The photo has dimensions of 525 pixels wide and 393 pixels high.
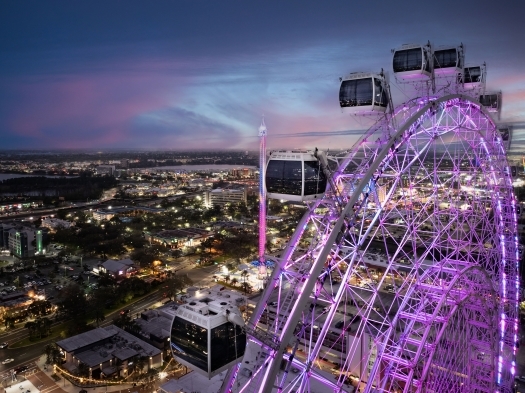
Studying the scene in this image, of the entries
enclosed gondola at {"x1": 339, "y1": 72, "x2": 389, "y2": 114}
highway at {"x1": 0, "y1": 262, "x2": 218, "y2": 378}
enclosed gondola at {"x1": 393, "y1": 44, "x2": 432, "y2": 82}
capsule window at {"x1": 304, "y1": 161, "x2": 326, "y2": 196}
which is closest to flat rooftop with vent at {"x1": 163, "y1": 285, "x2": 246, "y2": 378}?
capsule window at {"x1": 304, "y1": 161, "x2": 326, "y2": 196}

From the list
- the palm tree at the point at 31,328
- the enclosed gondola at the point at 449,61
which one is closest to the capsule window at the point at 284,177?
the enclosed gondola at the point at 449,61

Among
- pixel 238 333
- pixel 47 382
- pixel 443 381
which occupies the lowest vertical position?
pixel 47 382

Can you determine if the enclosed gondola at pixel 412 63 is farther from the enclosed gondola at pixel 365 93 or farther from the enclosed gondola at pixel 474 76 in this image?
the enclosed gondola at pixel 474 76

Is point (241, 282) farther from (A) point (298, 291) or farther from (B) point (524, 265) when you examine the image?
(A) point (298, 291)

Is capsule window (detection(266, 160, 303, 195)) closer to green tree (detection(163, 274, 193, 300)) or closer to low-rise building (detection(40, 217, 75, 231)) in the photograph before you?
green tree (detection(163, 274, 193, 300))

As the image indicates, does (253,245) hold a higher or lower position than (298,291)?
lower

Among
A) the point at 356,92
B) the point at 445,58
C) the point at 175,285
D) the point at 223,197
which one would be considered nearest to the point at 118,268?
the point at 175,285

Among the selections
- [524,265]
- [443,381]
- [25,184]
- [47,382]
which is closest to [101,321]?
[47,382]
